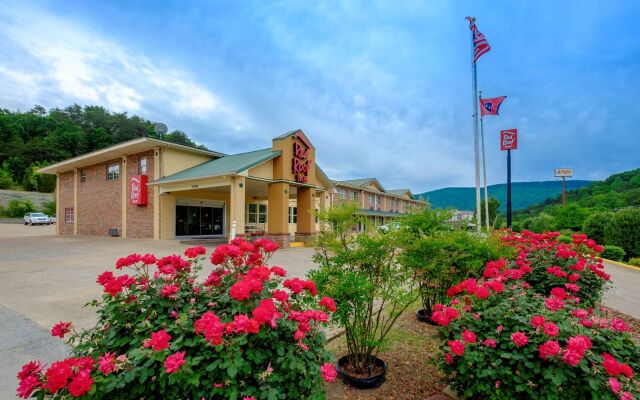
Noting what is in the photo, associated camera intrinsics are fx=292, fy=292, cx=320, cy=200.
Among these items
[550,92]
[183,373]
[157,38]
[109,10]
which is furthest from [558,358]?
[550,92]

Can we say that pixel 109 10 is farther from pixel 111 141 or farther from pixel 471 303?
pixel 111 141

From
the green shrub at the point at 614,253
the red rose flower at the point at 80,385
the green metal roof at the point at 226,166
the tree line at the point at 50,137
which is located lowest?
the green shrub at the point at 614,253

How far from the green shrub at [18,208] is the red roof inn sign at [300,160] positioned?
47054mm

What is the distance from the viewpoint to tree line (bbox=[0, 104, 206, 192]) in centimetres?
5034

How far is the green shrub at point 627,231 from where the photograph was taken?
12922mm

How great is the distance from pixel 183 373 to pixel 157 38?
12.9 meters

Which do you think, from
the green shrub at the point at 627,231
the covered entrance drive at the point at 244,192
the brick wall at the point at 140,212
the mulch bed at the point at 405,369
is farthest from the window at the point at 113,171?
the green shrub at the point at 627,231

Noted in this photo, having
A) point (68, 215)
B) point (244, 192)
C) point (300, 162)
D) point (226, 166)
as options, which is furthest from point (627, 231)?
point (68, 215)

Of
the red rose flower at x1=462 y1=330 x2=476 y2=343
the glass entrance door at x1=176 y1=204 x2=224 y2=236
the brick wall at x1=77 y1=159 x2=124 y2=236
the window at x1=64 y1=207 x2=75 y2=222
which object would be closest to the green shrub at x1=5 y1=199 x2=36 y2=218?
the window at x1=64 y1=207 x2=75 y2=222

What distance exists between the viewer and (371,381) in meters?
2.81

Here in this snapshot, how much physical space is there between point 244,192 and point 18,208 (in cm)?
4605

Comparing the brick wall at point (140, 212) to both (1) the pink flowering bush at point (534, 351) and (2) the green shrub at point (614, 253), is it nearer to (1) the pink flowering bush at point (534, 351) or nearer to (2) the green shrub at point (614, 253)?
(1) the pink flowering bush at point (534, 351)

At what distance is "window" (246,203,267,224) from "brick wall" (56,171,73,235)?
1459cm

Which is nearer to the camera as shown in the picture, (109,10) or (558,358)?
(558,358)
